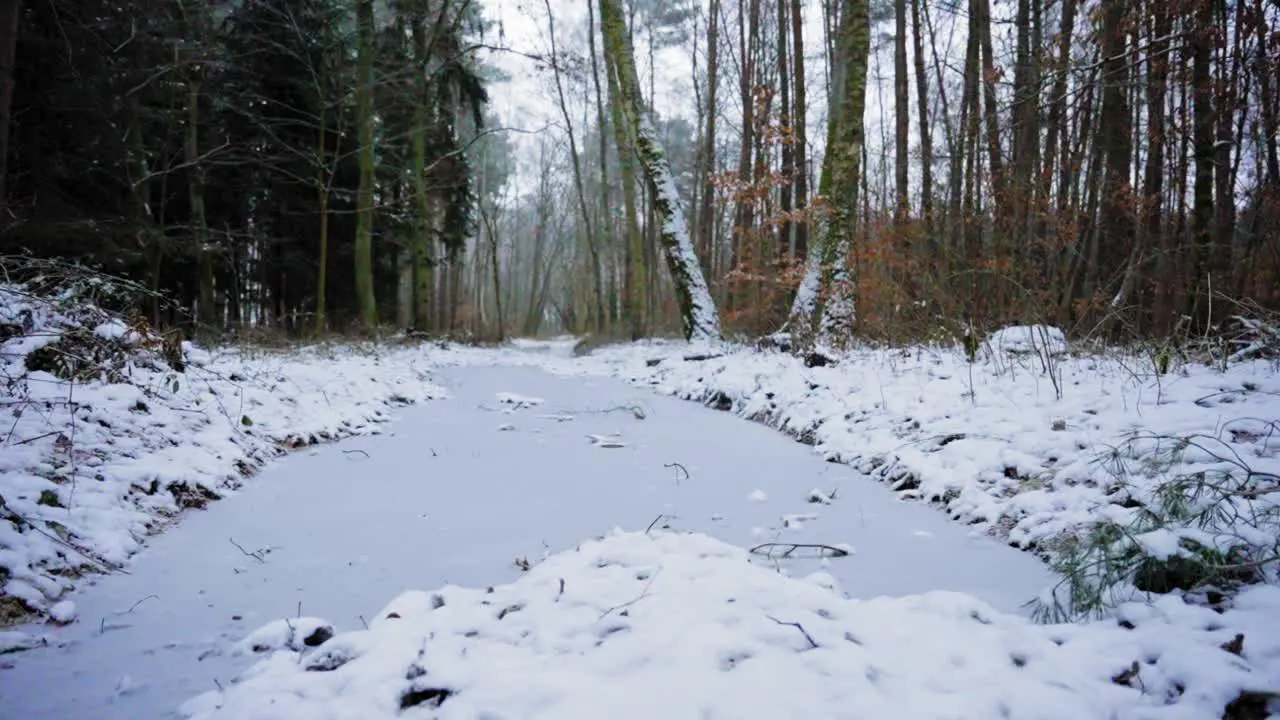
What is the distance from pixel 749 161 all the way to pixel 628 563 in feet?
47.4

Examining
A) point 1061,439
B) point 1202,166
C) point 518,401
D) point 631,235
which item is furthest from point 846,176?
point 631,235

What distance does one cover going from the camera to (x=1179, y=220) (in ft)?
25.4

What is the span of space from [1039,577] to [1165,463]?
2.62ft

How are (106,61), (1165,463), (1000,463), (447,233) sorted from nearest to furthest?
(1165,463) → (1000,463) → (106,61) → (447,233)

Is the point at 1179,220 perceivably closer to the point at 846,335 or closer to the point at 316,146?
the point at 846,335

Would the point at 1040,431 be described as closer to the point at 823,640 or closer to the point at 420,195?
the point at 823,640

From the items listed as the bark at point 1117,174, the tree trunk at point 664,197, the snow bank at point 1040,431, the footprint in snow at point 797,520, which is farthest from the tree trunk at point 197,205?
the bark at point 1117,174

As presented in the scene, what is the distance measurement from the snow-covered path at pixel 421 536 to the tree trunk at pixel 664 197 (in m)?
6.31

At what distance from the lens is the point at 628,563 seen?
221 cm

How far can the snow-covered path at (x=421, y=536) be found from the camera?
1865 mm

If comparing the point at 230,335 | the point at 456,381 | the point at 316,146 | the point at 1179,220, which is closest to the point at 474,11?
the point at 316,146

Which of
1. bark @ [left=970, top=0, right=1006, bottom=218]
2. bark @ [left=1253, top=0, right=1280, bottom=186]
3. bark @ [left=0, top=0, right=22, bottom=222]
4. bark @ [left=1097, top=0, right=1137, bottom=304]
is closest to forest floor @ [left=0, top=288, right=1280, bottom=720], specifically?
bark @ [left=0, top=0, right=22, bottom=222]

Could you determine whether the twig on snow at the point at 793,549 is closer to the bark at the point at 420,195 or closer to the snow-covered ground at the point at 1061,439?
the snow-covered ground at the point at 1061,439

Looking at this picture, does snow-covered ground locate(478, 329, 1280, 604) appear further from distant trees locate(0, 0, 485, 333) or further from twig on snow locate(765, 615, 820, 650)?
distant trees locate(0, 0, 485, 333)
